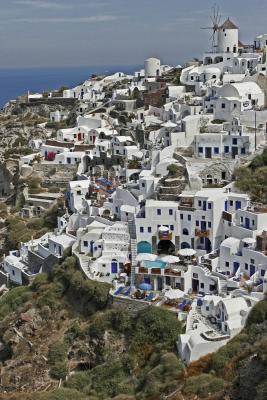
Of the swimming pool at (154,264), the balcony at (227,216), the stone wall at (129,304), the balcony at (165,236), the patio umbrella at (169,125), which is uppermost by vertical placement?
the patio umbrella at (169,125)

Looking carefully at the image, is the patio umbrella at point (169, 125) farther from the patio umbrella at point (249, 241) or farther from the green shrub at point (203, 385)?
the green shrub at point (203, 385)

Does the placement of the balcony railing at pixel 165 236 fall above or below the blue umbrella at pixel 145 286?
above

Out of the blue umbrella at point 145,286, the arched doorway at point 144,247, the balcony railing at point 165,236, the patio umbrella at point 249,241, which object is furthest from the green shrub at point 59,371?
the patio umbrella at point 249,241

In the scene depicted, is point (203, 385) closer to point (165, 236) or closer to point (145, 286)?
point (145, 286)

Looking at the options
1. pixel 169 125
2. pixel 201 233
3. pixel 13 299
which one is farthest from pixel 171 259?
pixel 169 125

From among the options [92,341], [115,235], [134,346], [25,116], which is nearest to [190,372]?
[134,346]

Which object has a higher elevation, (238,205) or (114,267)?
(238,205)

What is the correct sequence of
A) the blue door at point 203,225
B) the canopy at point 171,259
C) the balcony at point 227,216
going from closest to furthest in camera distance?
the canopy at point 171,259 → the balcony at point 227,216 → the blue door at point 203,225
